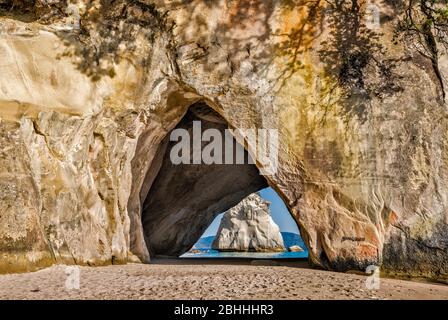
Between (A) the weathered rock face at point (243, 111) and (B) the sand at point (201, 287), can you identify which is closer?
(B) the sand at point (201, 287)

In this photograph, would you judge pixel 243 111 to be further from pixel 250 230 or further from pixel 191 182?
pixel 250 230

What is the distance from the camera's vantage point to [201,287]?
6.37m

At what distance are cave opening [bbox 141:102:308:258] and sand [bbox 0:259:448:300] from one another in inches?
288

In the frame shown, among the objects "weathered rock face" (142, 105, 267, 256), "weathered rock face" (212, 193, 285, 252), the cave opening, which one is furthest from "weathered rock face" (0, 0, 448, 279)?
"weathered rock face" (212, 193, 285, 252)

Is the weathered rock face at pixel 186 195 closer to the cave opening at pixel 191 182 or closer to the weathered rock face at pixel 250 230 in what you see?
the cave opening at pixel 191 182

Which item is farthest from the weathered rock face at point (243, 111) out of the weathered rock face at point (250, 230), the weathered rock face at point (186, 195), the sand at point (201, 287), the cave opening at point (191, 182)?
the weathered rock face at point (250, 230)

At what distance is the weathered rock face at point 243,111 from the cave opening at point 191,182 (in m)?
4.06

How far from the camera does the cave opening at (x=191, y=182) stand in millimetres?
15523

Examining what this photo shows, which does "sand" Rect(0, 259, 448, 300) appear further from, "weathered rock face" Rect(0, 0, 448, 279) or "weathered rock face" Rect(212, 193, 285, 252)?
"weathered rock face" Rect(212, 193, 285, 252)

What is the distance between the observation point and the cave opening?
15523 mm

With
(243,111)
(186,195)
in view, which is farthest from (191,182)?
(243,111)

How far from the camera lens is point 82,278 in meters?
7.02

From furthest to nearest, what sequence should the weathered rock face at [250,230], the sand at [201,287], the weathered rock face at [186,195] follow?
the weathered rock face at [250,230] → the weathered rock face at [186,195] → the sand at [201,287]
